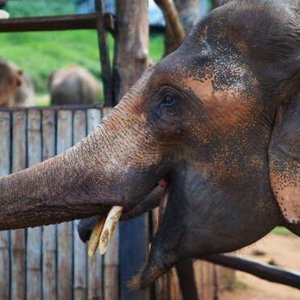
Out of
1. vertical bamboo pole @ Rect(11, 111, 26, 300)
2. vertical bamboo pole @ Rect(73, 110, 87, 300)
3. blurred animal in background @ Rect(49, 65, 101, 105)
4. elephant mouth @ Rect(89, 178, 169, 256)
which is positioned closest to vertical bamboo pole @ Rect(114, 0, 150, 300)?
vertical bamboo pole @ Rect(73, 110, 87, 300)

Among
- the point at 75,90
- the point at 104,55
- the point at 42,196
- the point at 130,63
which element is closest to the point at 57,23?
the point at 104,55

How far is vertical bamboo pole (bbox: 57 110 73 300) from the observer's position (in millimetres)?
4535

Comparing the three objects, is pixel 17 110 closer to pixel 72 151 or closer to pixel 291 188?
pixel 72 151

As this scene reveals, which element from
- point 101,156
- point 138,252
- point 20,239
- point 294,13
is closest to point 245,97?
point 294,13

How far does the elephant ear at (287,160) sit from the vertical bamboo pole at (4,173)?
7.89 feet

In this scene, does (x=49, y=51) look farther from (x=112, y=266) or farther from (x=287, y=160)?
(x=287, y=160)

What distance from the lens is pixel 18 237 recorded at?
4629 mm

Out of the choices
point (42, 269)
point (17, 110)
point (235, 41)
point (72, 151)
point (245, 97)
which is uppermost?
point (235, 41)

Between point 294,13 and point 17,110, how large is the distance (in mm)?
2401

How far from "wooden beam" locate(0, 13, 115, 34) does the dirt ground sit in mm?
2058

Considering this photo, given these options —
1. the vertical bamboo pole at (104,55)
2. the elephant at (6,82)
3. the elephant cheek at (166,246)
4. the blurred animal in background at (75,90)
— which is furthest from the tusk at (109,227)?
the blurred animal in background at (75,90)

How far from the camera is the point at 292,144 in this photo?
2.57 meters

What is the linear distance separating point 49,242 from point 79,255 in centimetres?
21

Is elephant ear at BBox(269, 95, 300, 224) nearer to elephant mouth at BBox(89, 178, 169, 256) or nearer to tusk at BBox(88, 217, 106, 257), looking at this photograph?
elephant mouth at BBox(89, 178, 169, 256)
